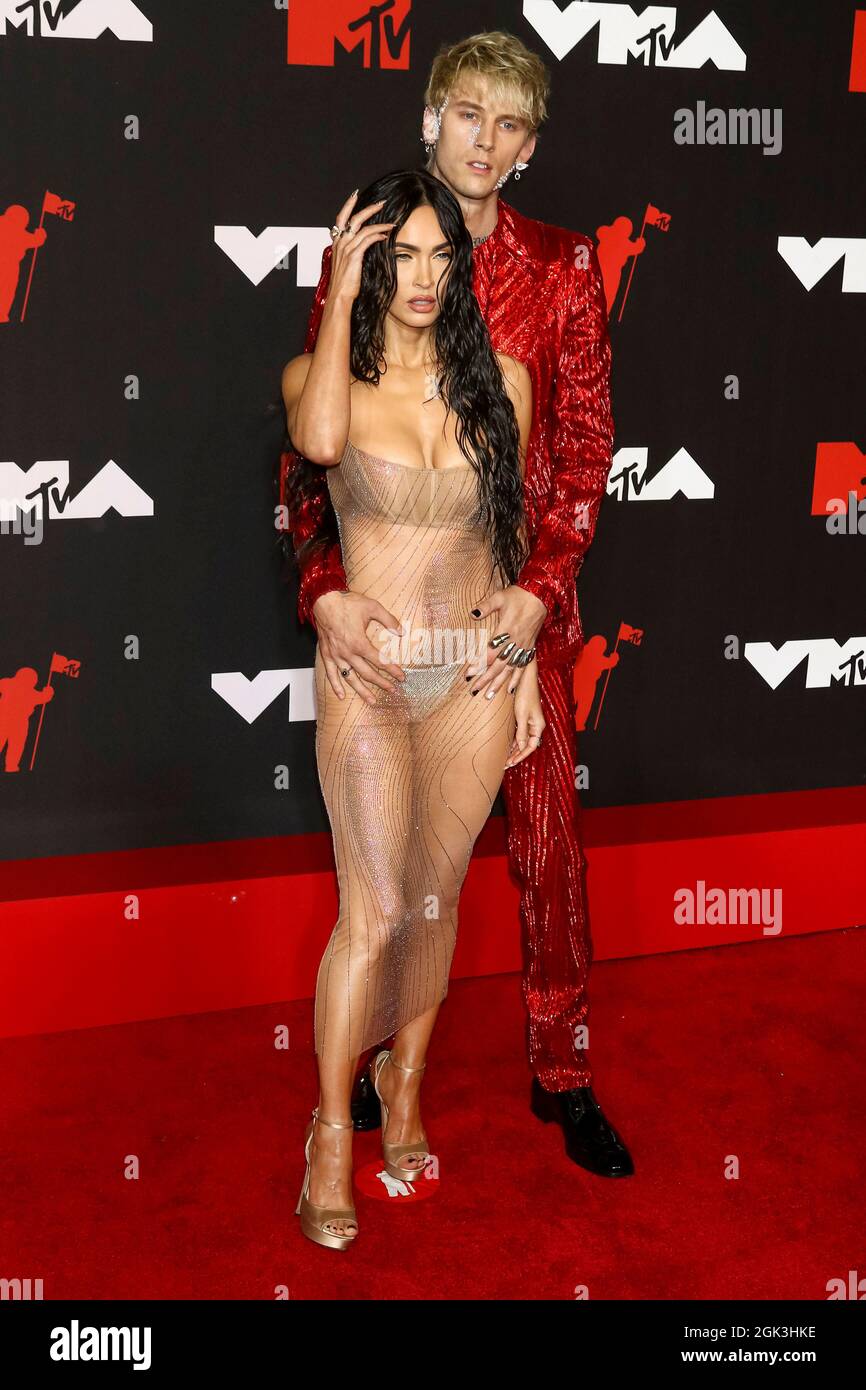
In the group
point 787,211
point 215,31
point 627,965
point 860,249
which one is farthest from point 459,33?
point 627,965

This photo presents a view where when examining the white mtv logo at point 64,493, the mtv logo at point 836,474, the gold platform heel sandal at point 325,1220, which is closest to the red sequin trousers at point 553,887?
the gold platform heel sandal at point 325,1220

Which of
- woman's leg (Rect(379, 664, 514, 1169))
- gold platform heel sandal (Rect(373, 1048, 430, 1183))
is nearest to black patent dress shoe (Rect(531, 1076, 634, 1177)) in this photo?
gold platform heel sandal (Rect(373, 1048, 430, 1183))

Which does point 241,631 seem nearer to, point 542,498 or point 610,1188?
point 542,498

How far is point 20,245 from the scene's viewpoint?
10.5 feet

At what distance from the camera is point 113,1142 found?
2887 millimetres

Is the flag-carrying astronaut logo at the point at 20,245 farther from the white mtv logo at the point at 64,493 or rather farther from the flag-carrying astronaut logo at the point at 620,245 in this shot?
the flag-carrying astronaut logo at the point at 620,245

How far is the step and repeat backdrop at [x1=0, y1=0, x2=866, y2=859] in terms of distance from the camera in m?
3.25

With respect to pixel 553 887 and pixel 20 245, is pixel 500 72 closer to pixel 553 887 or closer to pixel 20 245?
pixel 20 245

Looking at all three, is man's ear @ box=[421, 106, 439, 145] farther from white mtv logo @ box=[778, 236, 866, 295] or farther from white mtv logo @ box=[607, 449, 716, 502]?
white mtv logo @ box=[778, 236, 866, 295]

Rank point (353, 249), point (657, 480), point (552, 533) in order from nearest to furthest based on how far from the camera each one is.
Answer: point (353, 249) < point (552, 533) < point (657, 480)

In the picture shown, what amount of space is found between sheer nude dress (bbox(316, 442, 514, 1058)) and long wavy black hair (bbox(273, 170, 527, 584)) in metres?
0.04

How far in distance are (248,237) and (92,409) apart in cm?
52

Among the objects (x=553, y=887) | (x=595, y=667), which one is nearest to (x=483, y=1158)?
(x=553, y=887)

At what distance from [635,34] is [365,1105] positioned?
2496mm
